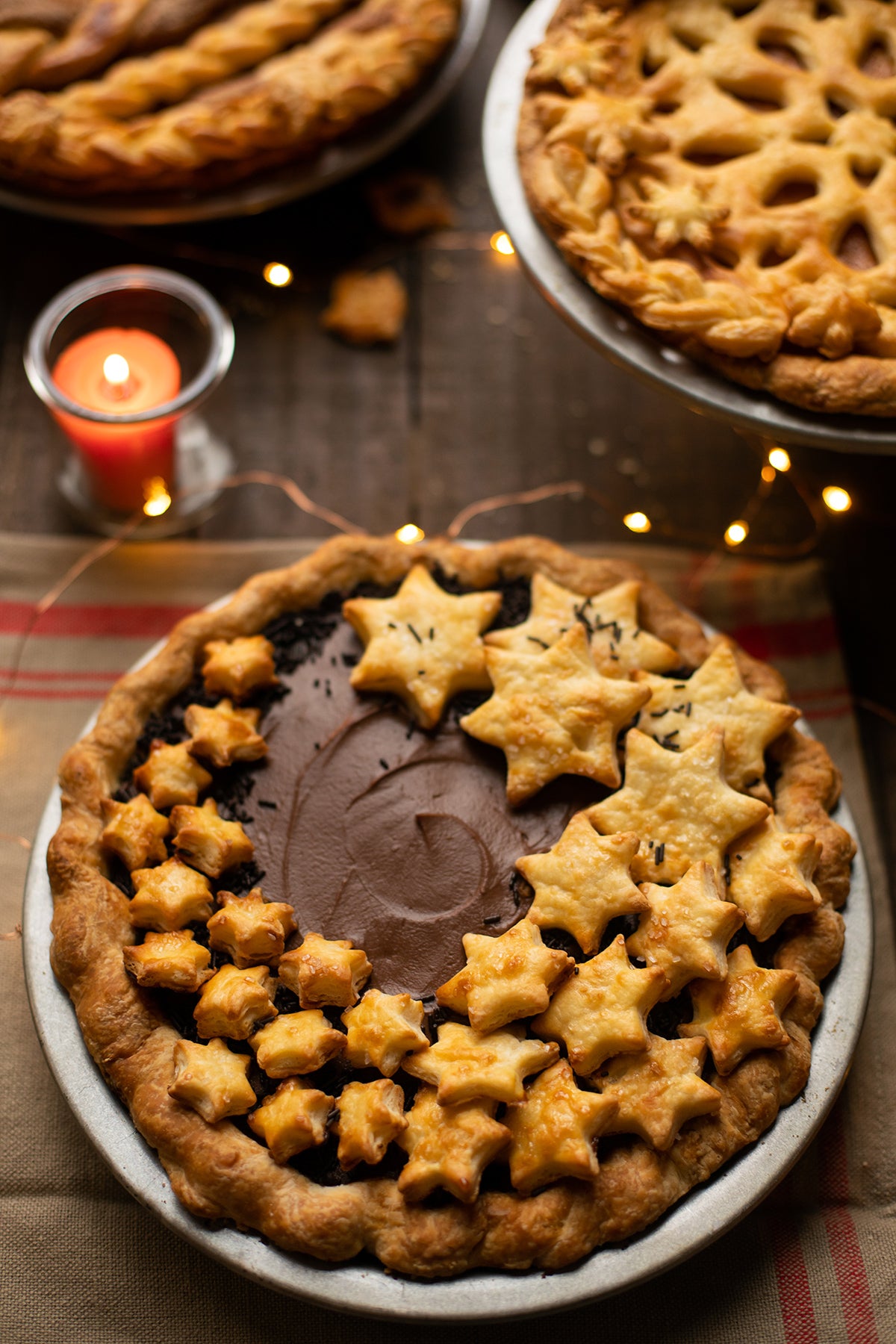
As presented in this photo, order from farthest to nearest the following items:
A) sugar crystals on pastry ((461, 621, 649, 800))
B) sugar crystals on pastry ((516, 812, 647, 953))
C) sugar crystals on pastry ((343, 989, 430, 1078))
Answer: sugar crystals on pastry ((461, 621, 649, 800)) → sugar crystals on pastry ((516, 812, 647, 953)) → sugar crystals on pastry ((343, 989, 430, 1078))

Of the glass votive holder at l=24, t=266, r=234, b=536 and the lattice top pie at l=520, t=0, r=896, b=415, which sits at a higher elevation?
the lattice top pie at l=520, t=0, r=896, b=415

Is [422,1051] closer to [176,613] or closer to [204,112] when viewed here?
[176,613]

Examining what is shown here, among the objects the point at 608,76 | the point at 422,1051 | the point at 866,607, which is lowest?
the point at 866,607

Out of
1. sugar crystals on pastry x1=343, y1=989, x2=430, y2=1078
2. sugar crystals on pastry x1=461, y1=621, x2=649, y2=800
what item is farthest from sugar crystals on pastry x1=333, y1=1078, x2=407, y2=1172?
sugar crystals on pastry x1=461, y1=621, x2=649, y2=800

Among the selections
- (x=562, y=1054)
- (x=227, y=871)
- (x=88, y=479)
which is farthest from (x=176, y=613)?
(x=562, y=1054)

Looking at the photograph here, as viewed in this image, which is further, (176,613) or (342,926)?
(176,613)

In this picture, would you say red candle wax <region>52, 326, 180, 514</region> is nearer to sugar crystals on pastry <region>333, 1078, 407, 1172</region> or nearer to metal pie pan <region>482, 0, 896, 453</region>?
metal pie pan <region>482, 0, 896, 453</region>
